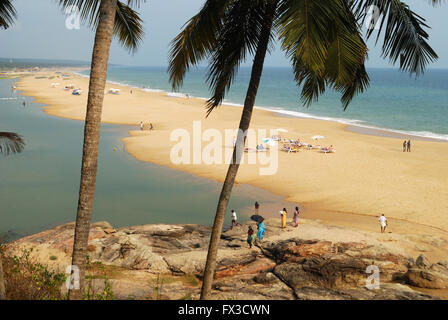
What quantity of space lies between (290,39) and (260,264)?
10.4 meters

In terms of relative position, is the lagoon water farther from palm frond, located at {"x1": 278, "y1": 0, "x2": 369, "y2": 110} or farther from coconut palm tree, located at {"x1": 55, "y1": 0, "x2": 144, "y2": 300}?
palm frond, located at {"x1": 278, "y1": 0, "x2": 369, "y2": 110}

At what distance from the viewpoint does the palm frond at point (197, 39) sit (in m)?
6.48

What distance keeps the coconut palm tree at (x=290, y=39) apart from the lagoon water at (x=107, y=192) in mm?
13976

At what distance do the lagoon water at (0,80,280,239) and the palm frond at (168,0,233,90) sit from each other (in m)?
14.3

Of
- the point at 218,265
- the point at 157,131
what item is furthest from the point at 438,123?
the point at 218,265

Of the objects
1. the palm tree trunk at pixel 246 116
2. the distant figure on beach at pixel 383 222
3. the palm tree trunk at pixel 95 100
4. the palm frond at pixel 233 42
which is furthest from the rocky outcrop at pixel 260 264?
the palm frond at pixel 233 42

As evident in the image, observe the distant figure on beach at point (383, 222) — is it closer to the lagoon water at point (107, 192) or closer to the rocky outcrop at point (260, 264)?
the rocky outcrop at point (260, 264)

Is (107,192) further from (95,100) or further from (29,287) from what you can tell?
(95,100)

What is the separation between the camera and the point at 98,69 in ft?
19.0

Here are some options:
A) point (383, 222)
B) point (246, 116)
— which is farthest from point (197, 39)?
point (383, 222)

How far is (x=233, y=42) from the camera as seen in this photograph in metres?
7.04

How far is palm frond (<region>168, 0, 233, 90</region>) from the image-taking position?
255 inches
